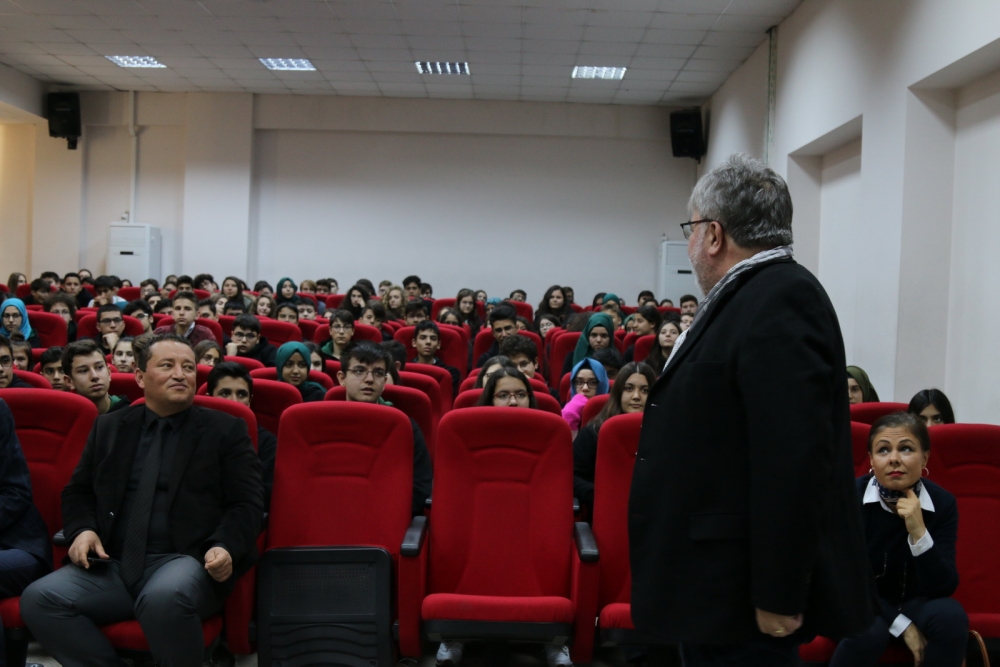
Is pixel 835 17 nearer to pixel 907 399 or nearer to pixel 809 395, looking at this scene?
pixel 907 399

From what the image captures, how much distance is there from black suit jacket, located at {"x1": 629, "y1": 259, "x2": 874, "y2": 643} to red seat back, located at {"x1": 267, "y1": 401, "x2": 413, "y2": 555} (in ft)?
4.59

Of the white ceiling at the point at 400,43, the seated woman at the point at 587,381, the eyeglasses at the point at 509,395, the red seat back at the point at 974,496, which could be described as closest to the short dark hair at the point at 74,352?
the eyeglasses at the point at 509,395

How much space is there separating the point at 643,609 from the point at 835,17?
20.2 feet

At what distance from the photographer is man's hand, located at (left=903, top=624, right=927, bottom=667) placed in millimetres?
2355

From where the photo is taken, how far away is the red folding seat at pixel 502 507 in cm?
267

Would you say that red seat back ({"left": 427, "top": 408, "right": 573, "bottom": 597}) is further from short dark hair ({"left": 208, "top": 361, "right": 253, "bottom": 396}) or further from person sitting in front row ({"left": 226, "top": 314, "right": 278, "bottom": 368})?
person sitting in front row ({"left": 226, "top": 314, "right": 278, "bottom": 368})

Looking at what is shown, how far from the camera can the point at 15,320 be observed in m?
5.64

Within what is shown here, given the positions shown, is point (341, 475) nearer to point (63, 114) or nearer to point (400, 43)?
point (400, 43)

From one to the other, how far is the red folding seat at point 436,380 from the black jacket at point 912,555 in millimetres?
2147

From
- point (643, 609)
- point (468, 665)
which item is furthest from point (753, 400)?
point (468, 665)

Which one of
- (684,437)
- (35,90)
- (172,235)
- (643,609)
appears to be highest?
(35,90)

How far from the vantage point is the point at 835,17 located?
21.0 feet

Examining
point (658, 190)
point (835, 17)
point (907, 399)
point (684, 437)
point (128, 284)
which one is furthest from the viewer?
point (658, 190)

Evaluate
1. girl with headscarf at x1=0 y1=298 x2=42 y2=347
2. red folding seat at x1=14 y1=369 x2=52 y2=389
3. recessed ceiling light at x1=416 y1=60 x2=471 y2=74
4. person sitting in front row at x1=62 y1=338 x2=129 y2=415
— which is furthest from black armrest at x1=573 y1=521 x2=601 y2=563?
recessed ceiling light at x1=416 y1=60 x2=471 y2=74
